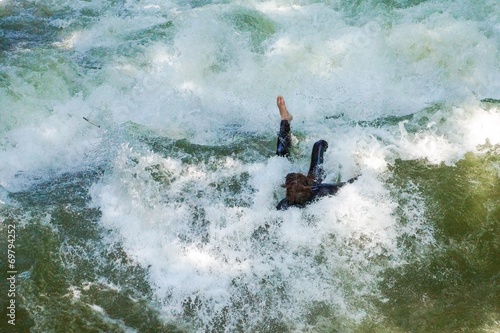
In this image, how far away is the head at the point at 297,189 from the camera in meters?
4.75

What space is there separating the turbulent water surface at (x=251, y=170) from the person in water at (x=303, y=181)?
0.36 ft

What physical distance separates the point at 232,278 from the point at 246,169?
158 centimetres

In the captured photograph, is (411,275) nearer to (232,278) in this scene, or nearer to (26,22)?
(232,278)

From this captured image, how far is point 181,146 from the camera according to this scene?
5953mm

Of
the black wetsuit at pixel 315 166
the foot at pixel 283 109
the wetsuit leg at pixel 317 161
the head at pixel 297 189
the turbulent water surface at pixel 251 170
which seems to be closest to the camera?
the turbulent water surface at pixel 251 170

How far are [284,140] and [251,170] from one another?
55 centimetres

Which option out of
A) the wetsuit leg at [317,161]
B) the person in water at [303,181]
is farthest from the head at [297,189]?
the wetsuit leg at [317,161]

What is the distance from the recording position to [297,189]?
4738mm

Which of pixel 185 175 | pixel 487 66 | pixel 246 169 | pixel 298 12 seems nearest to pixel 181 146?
pixel 185 175

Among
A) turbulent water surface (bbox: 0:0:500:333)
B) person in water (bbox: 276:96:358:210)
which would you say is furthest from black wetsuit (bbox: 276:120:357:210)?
turbulent water surface (bbox: 0:0:500:333)

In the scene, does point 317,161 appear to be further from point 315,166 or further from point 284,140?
point 284,140

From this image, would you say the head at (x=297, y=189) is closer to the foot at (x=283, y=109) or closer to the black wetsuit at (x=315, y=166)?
the black wetsuit at (x=315, y=166)

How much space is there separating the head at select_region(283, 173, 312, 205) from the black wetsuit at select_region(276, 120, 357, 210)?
2.8 inches

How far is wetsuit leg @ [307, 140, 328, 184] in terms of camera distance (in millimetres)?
5203
